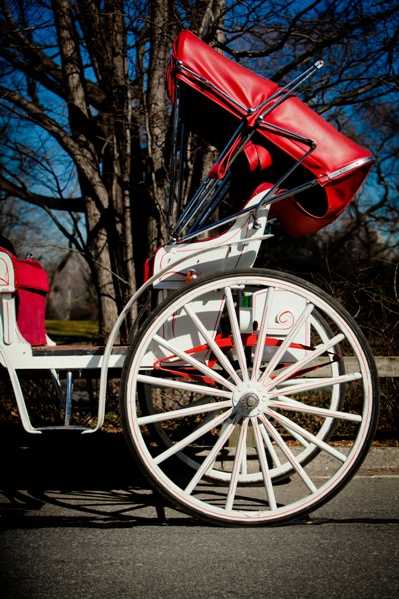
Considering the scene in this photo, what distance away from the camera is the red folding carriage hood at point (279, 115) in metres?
2.79

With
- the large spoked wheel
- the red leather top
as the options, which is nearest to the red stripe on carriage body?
the large spoked wheel

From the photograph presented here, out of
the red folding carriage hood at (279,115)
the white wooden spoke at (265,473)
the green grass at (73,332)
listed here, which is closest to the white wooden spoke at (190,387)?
the white wooden spoke at (265,473)

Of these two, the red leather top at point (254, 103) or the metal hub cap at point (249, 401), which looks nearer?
the metal hub cap at point (249, 401)

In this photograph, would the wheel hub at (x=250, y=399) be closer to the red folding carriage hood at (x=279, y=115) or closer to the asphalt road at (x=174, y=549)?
the asphalt road at (x=174, y=549)

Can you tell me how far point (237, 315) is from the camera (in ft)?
9.70

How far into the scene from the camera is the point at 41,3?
18.3 feet

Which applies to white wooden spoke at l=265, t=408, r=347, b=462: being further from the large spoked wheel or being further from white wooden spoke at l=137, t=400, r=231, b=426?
white wooden spoke at l=137, t=400, r=231, b=426

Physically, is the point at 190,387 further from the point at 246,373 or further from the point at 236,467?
the point at 236,467

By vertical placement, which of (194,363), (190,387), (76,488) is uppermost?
(194,363)

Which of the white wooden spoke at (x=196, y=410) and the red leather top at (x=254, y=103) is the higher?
the red leather top at (x=254, y=103)

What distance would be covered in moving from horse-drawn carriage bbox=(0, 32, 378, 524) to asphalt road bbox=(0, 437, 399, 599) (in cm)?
17

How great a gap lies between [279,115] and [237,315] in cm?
103

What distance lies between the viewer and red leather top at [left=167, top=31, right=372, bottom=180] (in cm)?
280

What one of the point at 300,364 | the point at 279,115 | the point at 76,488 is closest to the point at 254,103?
the point at 279,115
